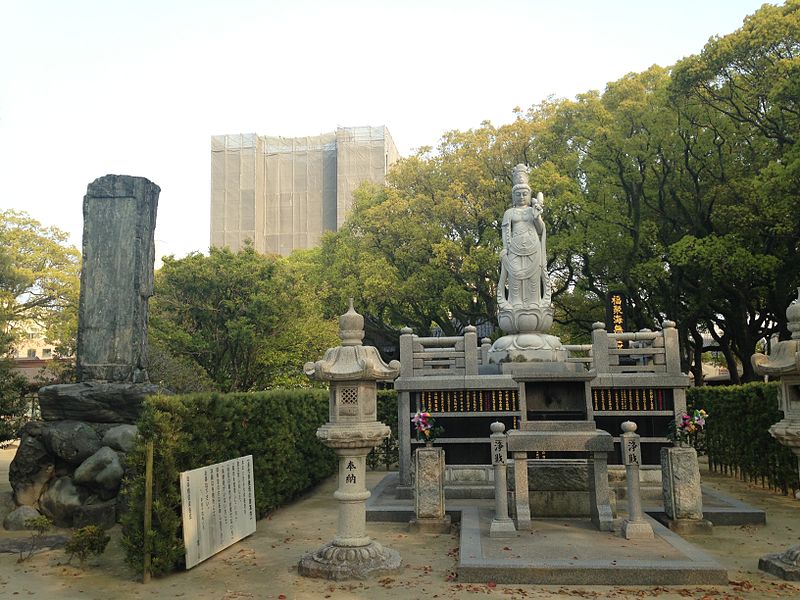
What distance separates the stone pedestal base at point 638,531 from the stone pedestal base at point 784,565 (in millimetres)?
1262

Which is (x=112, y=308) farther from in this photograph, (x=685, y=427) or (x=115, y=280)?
(x=685, y=427)

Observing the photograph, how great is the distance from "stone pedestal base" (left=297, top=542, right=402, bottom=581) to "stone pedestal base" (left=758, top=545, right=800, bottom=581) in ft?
13.8

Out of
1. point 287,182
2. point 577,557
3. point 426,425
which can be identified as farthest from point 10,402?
point 287,182

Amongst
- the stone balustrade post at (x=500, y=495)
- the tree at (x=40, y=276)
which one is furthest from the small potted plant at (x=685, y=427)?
the tree at (x=40, y=276)

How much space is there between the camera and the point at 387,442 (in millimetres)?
17250

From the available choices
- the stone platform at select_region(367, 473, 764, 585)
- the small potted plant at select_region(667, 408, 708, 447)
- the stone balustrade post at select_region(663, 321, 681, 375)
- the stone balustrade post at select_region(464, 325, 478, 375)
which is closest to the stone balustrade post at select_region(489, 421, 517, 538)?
the stone platform at select_region(367, 473, 764, 585)

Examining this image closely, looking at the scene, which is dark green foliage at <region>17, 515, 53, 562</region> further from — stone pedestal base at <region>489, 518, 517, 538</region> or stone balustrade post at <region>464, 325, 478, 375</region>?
stone balustrade post at <region>464, 325, 478, 375</region>

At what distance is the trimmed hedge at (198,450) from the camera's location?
7.03 metres

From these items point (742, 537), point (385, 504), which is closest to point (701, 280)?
point (742, 537)

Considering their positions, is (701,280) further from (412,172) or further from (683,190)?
(412,172)

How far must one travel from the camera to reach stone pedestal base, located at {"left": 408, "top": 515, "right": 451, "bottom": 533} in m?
9.40

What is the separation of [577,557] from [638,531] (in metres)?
1.31

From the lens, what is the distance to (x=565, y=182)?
21.8 meters

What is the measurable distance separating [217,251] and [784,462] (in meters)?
18.2
